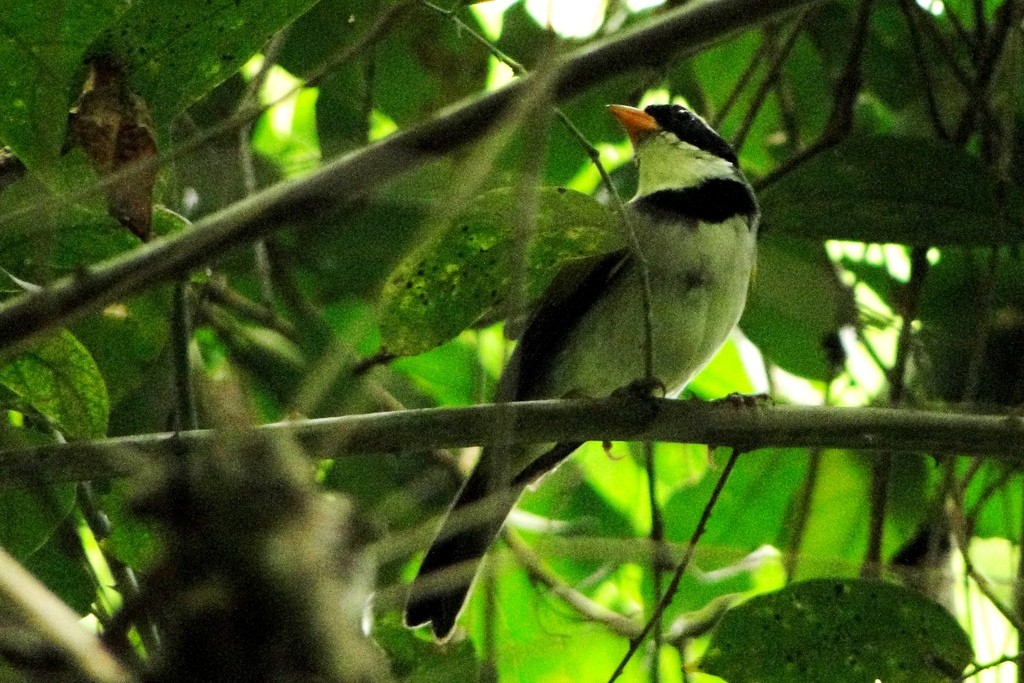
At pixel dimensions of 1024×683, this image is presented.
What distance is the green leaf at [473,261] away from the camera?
6.79 ft

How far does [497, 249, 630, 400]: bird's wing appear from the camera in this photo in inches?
118

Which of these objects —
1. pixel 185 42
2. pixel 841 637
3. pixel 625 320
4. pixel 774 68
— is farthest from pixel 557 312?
pixel 185 42

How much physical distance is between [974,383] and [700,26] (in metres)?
1.51

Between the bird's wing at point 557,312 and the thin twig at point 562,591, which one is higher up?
the bird's wing at point 557,312

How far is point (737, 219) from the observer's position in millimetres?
3072

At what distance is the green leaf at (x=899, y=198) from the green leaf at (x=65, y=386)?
1304 mm

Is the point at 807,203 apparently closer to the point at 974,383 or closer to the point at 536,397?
the point at 974,383

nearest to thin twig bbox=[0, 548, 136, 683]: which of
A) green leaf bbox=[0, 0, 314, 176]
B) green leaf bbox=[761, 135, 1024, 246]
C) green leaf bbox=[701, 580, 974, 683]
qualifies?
green leaf bbox=[0, 0, 314, 176]

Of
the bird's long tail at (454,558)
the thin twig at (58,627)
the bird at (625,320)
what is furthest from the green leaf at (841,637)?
the thin twig at (58,627)

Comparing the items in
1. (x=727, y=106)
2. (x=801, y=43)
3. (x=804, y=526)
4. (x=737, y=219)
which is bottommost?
(x=804, y=526)

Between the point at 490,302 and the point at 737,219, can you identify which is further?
the point at 737,219

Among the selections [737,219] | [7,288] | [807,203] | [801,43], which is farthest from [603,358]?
[7,288]

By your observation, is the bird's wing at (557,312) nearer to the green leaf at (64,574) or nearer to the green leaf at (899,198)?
the green leaf at (899,198)

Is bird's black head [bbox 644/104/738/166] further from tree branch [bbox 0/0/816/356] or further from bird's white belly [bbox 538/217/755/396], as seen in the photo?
tree branch [bbox 0/0/816/356]
